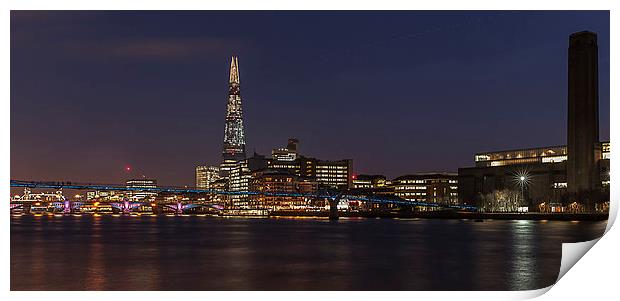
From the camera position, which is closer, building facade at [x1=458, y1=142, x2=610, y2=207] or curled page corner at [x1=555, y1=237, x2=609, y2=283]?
curled page corner at [x1=555, y1=237, x2=609, y2=283]

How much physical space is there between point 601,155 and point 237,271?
2811cm

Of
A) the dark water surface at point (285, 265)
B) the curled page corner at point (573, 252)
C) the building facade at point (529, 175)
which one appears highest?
the building facade at point (529, 175)

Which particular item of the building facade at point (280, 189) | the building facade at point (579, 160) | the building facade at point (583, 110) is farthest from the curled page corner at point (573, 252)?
the building facade at point (280, 189)

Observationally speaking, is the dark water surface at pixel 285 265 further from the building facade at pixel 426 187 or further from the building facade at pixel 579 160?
the building facade at pixel 426 187

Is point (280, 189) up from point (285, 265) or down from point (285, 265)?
up

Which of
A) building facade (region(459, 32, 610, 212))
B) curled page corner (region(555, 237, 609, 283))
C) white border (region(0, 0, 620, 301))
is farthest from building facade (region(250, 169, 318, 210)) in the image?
white border (region(0, 0, 620, 301))

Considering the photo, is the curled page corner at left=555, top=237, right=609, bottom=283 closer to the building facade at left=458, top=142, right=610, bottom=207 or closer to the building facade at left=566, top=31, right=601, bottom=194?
the building facade at left=458, top=142, right=610, bottom=207

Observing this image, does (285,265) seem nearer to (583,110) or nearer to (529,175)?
(583,110)

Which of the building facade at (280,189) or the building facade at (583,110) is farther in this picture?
the building facade at (280,189)

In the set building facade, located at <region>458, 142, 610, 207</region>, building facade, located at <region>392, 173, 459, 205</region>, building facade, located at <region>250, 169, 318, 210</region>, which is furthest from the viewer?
building facade, located at <region>250, 169, 318, 210</region>

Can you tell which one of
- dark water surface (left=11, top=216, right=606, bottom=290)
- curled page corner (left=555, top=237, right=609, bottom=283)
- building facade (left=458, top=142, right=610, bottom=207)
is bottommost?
dark water surface (left=11, top=216, right=606, bottom=290)
